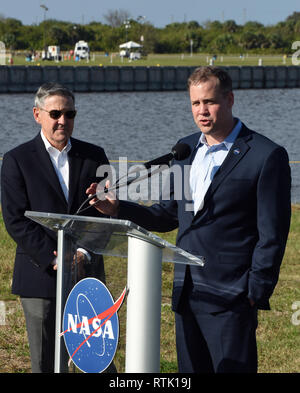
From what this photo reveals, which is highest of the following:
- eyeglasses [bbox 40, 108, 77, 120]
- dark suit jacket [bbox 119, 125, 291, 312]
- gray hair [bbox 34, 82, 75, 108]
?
gray hair [bbox 34, 82, 75, 108]

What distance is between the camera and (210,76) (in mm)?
3621

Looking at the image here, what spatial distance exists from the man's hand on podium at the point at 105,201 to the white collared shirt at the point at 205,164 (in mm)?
370

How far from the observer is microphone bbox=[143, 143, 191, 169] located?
3495 millimetres

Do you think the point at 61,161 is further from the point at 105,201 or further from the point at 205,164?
the point at 205,164

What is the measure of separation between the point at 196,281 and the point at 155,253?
2.05 feet

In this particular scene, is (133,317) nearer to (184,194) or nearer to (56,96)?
(184,194)

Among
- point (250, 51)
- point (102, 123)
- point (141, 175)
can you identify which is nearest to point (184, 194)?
point (141, 175)

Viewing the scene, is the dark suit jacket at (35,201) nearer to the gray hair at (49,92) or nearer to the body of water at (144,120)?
the gray hair at (49,92)

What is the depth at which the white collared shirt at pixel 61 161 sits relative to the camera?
14.2 feet

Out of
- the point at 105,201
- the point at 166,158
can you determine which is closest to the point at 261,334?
the point at 105,201
